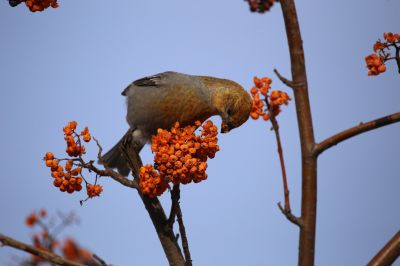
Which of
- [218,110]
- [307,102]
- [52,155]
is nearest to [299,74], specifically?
[307,102]

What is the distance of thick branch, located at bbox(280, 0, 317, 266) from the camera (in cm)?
169

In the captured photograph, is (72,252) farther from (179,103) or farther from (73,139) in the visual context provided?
(179,103)

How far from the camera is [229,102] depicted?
4531 mm

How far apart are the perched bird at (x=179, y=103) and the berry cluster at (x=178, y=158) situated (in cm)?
153

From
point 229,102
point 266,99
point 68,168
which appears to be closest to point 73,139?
point 68,168

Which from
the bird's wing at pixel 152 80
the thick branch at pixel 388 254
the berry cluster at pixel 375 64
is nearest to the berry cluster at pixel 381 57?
the berry cluster at pixel 375 64

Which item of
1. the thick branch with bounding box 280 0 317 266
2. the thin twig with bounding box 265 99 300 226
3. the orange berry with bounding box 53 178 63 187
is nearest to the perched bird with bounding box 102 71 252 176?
the orange berry with bounding box 53 178 63 187

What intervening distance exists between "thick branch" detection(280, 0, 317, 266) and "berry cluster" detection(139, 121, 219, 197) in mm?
1064

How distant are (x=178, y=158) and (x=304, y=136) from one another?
1106 millimetres

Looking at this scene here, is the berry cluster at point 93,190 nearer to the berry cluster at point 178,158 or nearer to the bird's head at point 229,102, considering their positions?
the berry cluster at point 178,158

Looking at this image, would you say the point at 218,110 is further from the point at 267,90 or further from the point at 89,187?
the point at 267,90

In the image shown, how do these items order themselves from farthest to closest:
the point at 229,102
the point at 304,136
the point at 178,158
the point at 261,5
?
1. the point at 229,102
2. the point at 261,5
3. the point at 178,158
4. the point at 304,136

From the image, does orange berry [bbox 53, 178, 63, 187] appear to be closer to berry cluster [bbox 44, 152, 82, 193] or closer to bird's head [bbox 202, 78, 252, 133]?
berry cluster [bbox 44, 152, 82, 193]

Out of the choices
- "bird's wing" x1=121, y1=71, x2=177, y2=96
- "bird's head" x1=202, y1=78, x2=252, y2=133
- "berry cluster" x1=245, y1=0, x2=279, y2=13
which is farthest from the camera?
"bird's wing" x1=121, y1=71, x2=177, y2=96
